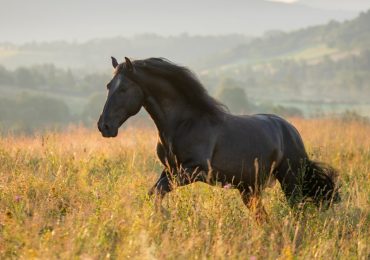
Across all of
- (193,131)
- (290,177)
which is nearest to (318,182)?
(290,177)

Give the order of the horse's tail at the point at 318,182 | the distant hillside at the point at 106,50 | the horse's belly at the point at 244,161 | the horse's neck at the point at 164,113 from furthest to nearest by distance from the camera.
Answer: the distant hillside at the point at 106,50 → the horse's tail at the point at 318,182 → the horse's belly at the point at 244,161 → the horse's neck at the point at 164,113

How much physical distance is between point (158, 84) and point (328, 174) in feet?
7.94

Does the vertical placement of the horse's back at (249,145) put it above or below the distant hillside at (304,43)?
below

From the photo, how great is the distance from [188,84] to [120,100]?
799 mm

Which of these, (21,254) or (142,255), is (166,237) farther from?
(21,254)

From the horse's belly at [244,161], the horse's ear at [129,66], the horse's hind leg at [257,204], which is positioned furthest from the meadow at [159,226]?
the horse's ear at [129,66]

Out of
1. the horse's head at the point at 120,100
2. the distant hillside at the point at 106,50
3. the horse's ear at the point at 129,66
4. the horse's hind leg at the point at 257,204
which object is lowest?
the horse's hind leg at the point at 257,204

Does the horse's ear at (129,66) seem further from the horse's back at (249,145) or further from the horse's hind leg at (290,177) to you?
the horse's hind leg at (290,177)

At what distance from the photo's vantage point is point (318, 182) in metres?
6.62

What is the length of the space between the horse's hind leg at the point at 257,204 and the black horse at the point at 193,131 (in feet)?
0.04

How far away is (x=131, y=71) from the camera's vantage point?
5484 mm

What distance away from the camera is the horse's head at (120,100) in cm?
534

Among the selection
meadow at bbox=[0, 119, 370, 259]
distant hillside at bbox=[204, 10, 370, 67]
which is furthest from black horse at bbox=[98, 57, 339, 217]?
distant hillside at bbox=[204, 10, 370, 67]

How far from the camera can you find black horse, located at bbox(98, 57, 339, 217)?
543 centimetres
